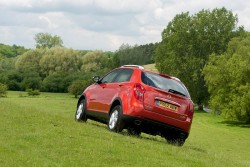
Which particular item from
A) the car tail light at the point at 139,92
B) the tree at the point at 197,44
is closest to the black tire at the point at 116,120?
the car tail light at the point at 139,92

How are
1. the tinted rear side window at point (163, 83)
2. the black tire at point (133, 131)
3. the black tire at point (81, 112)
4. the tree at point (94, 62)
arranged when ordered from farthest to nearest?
1. the tree at point (94, 62)
2. the black tire at point (81, 112)
3. the black tire at point (133, 131)
4. the tinted rear side window at point (163, 83)

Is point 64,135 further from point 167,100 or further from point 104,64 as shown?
point 104,64

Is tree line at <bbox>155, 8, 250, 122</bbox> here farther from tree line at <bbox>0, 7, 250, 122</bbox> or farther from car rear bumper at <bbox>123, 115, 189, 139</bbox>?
car rear bumper at <bbox>123, 115, 189, 139</bbox>

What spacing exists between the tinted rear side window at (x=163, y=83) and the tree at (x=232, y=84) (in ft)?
160

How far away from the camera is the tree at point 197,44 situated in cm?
8412

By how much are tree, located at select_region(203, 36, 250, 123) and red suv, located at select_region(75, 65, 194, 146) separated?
48.7 metres

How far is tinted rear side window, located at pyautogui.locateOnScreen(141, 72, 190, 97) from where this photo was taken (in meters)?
13.3

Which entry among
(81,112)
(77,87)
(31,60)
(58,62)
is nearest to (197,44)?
(77,87)

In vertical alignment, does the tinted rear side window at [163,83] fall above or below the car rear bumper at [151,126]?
above

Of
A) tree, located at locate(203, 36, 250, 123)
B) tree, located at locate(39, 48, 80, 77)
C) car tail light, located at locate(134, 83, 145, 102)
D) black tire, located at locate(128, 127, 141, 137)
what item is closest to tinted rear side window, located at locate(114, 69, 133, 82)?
car tail light, located at locate(134, 83, 145, 102)

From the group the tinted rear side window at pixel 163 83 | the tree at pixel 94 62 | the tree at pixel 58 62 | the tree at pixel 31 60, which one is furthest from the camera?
the tree at pixel 94 62

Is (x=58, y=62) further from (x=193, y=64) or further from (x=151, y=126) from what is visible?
(x=151, y=126)

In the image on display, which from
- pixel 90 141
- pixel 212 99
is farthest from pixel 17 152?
pixel 212 99

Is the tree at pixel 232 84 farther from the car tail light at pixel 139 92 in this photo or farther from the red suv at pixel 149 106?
the car tail light at pixel 139 92
